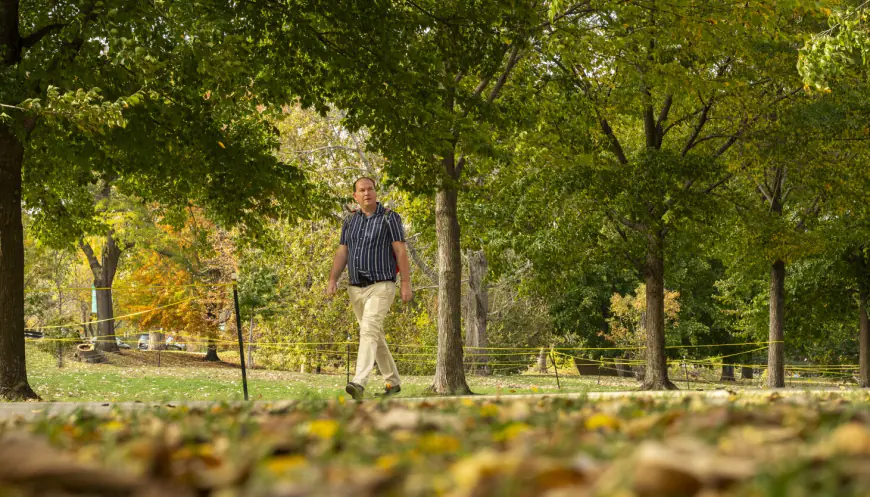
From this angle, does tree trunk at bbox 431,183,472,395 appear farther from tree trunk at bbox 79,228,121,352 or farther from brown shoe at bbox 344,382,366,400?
tree trunk at bbox 79,228,121,352

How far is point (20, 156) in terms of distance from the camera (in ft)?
39.9

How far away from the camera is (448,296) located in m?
16.2

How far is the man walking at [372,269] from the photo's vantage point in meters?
8.98

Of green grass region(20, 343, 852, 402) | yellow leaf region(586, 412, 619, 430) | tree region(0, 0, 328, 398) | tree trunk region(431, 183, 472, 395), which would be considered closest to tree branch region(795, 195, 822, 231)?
green grass region(20, 343, 852, 402)

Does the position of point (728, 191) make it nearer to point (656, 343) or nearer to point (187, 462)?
point (656, 343)

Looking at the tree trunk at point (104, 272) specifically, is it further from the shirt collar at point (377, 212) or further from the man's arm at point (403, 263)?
the man's arm at point (403, 263)

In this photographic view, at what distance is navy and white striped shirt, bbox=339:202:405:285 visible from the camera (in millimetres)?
9023

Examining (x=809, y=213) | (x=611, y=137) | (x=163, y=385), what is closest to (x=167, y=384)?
(x=163, y=385)

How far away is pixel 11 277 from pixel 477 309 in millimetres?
23656

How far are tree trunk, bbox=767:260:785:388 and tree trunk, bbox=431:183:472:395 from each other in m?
11.3

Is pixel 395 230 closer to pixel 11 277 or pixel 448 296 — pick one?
pixel 11 277

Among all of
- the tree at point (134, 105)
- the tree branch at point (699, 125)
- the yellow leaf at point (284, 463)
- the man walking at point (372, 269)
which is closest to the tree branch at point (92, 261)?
the tree at point (134, 105)

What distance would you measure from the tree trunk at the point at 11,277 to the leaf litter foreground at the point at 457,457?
908 centimetres

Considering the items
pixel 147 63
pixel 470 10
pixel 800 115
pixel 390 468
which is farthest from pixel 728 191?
pixel 390 468
